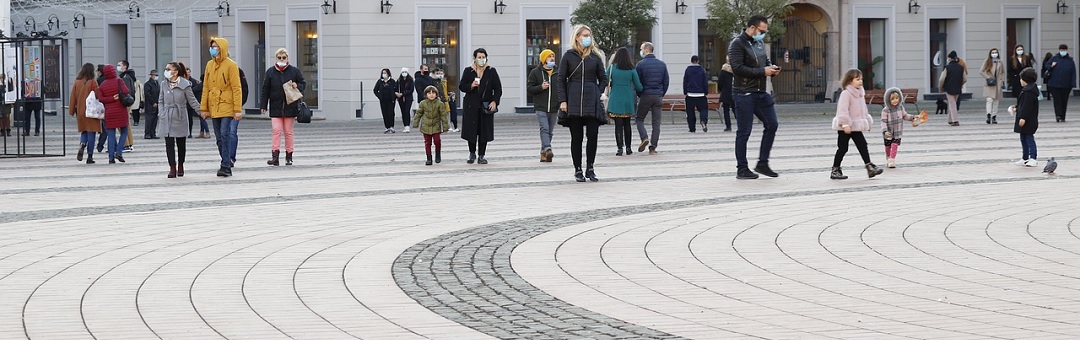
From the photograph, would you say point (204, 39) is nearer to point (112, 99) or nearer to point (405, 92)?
point (405, 92)

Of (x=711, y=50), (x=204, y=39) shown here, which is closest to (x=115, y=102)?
(x=204, y=39)

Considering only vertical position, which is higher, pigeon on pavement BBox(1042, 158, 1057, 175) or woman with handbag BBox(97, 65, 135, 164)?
woman with handbag BBox(97, 65, 135, 164)

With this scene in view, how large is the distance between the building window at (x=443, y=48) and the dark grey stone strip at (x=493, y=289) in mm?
28265

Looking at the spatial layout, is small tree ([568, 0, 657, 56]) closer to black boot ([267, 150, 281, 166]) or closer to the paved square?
black boot ([267, 150, 281, 166])

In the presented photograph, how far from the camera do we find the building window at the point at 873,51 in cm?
4622

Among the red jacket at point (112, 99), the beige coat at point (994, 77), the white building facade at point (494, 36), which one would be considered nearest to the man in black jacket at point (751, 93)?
the red jacket at point (112, 99)

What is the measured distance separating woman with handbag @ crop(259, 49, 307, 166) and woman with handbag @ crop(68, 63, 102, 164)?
2606mm

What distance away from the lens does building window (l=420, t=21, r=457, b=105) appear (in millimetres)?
40312

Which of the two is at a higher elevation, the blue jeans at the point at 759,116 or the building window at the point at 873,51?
the building window at the point at 873,51

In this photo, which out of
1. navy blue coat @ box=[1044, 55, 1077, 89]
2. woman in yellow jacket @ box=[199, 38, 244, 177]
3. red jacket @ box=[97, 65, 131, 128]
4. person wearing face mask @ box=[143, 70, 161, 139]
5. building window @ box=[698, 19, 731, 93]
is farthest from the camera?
building window @ box=[698, 19, 731, 93]

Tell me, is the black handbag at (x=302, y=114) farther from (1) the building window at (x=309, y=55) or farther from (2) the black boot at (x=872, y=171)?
(1) the building window at (x=309, y=55)

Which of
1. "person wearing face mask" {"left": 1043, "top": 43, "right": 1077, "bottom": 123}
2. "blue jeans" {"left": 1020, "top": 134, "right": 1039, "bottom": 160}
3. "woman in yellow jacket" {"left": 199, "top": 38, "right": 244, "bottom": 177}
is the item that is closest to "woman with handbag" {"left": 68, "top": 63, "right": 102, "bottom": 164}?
"woman in yellow jacket" {"left": 199, "top": 38, "right": 244, "bottom": 177}

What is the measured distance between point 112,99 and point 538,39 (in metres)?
21.1

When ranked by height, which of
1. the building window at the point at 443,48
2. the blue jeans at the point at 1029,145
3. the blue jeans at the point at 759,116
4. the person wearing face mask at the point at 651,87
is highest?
the building window at the point at 443,48
